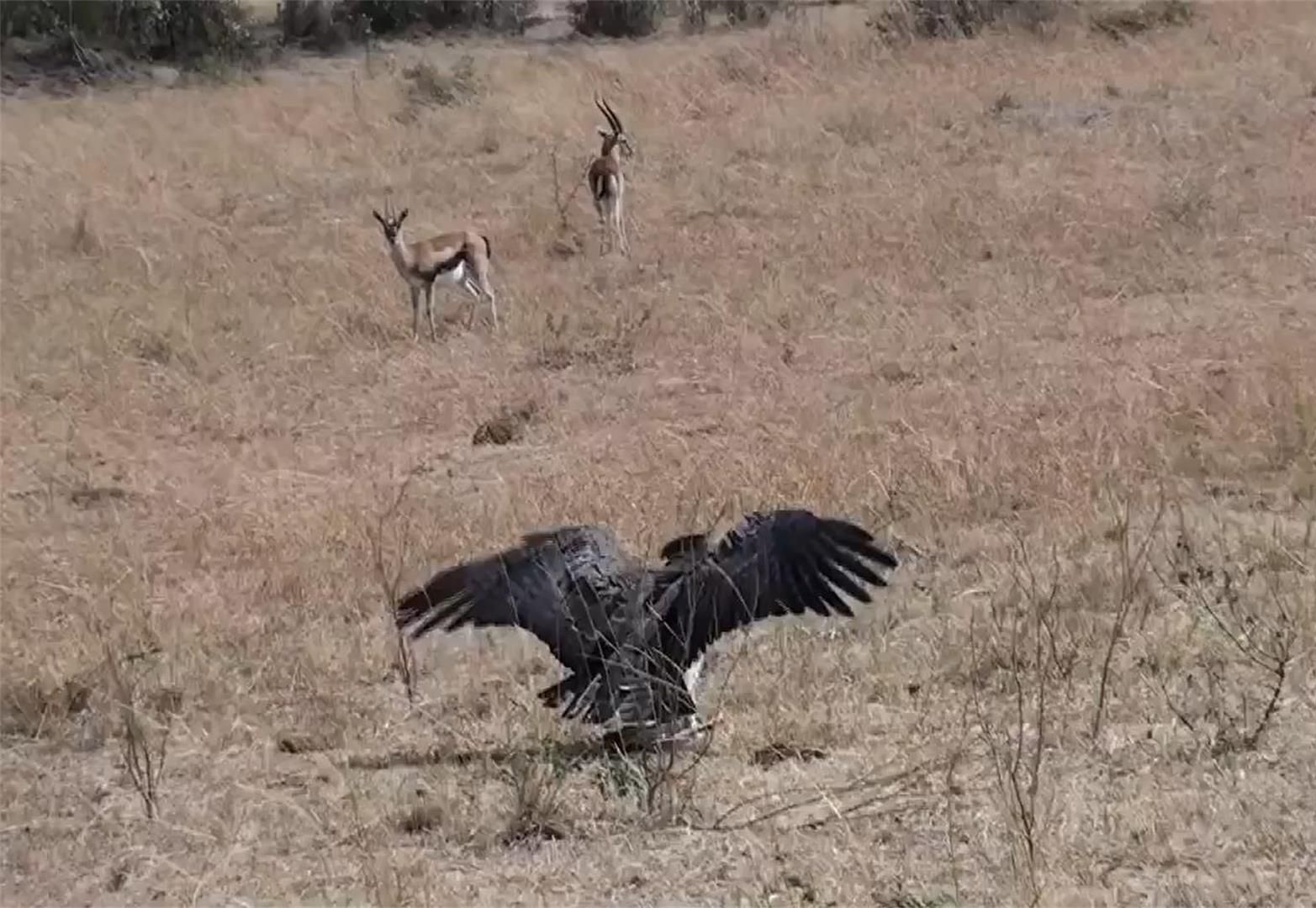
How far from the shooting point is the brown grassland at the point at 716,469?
3672 mm

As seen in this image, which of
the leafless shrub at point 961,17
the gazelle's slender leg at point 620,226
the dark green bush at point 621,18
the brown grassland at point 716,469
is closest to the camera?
the brown grassland at point 716,469

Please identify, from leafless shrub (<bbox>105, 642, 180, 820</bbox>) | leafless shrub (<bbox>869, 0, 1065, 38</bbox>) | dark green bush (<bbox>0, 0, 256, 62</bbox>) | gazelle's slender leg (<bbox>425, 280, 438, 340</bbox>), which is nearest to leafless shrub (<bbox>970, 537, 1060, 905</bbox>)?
leafless shrub (<bbox>105, 642, 180, 820</bbox>)

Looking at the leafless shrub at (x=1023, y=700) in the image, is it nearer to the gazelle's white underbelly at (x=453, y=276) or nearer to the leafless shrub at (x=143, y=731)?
the leafless shrub at (x=143, y=731)

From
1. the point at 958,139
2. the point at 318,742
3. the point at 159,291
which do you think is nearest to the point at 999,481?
the point at 318,742

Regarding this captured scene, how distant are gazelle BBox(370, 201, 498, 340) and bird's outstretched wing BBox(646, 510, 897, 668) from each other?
7274 mm

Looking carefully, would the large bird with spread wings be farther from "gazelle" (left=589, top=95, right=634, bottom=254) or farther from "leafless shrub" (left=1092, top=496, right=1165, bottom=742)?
"gazelle" (left=589, top=95, right=634, bottom=254)

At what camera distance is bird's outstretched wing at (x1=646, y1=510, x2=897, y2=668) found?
12.7 ft

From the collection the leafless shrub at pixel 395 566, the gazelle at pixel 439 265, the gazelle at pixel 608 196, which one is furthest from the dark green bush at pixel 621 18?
the leafless shrub at pixel 395 566

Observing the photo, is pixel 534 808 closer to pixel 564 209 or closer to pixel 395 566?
pixel 395 566

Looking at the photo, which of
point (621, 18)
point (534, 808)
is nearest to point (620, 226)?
point (534, 808)

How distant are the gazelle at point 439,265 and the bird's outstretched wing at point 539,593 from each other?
7.07 meters

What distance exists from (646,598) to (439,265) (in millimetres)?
7391

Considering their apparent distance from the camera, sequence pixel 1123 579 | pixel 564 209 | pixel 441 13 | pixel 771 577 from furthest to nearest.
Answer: pixel 441 13, pixel 564 209, pixel 1123 579, pixel 771 577

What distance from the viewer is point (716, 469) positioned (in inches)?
280
